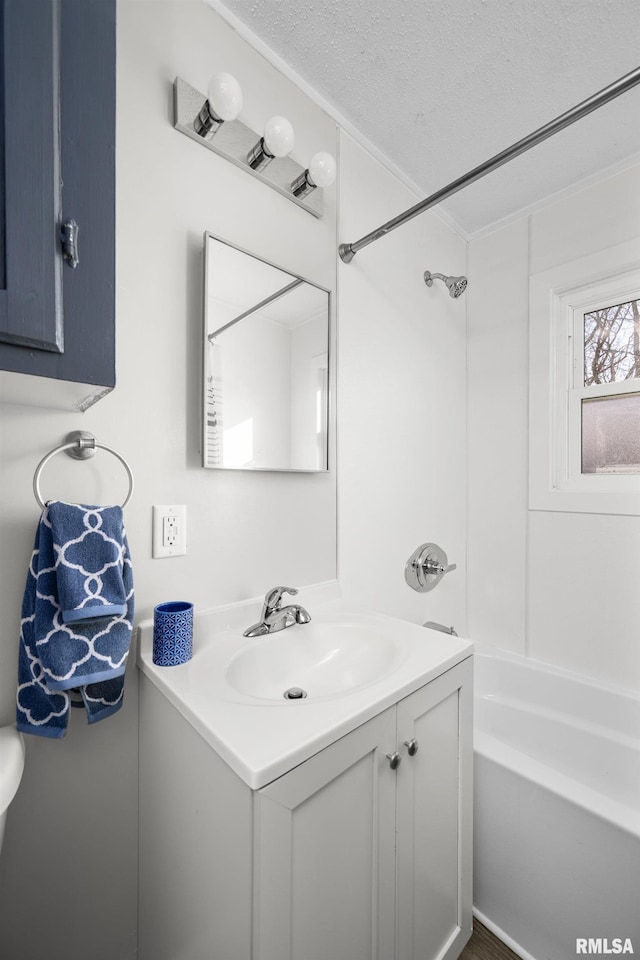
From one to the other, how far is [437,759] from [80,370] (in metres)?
1.07

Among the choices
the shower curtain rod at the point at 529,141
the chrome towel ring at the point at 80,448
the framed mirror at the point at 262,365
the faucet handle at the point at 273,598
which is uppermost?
the shower curtain rod at the point at 529,141

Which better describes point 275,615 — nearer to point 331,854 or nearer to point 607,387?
point 331,854

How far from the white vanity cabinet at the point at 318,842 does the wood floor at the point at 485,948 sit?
0.38ft

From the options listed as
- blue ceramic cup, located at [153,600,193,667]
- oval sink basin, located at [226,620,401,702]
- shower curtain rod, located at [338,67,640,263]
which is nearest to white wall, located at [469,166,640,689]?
shower curtain rod, located at [338,67,640,263]

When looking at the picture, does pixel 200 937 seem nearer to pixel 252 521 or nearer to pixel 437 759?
pixel 437 759

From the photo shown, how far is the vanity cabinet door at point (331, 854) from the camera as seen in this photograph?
63 cm

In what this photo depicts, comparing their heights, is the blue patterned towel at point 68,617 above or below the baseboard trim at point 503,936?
above

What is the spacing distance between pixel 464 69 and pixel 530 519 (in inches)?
64.8

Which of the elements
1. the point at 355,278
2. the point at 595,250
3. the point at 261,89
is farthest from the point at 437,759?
the point at 595,250

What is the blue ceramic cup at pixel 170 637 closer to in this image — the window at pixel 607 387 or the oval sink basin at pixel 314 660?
the oval sink basin at pixel 314 660

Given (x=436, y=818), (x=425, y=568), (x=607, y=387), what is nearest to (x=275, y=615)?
(x=436, y=818)

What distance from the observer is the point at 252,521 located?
122cm

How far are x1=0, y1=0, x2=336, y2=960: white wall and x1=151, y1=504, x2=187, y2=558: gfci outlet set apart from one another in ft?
0.06

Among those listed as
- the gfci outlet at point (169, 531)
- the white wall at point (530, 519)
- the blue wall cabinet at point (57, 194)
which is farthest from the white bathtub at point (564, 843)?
the blue wall cabinet at point (57, 194)
